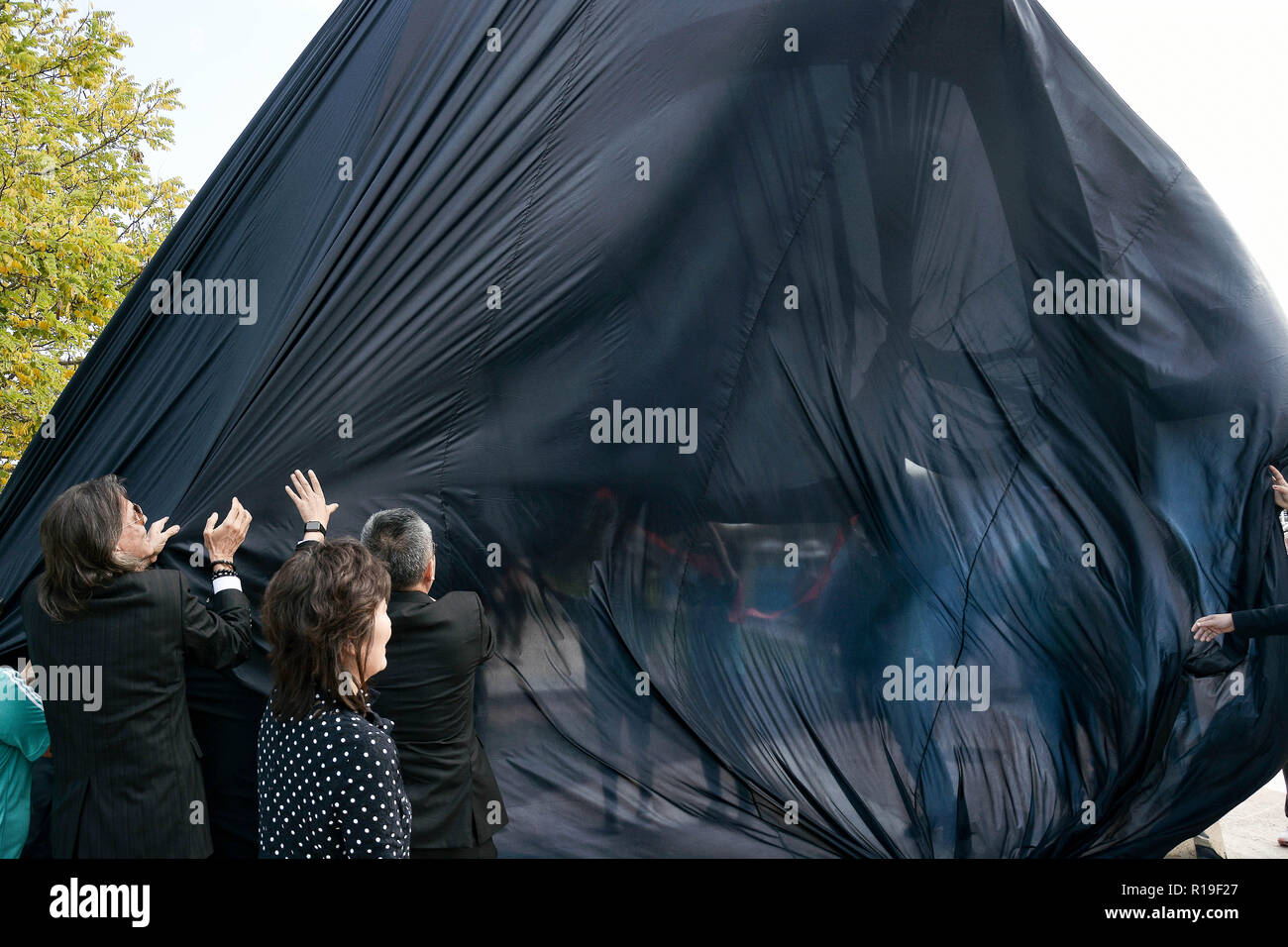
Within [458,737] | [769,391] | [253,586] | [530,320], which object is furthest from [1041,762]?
[253,586]

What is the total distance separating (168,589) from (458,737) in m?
0.98

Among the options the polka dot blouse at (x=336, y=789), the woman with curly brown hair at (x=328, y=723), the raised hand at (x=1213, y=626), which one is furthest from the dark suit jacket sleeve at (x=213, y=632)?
the raised hand at (x=1213, y=626)

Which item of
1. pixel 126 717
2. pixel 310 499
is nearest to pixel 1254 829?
pixel 310 499

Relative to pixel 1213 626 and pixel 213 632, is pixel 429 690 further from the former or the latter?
pixel 1213 626

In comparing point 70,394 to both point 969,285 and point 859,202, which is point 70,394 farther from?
point 969,285

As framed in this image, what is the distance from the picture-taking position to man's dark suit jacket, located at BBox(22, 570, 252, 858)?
9.00 ft

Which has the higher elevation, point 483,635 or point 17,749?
point 483,635

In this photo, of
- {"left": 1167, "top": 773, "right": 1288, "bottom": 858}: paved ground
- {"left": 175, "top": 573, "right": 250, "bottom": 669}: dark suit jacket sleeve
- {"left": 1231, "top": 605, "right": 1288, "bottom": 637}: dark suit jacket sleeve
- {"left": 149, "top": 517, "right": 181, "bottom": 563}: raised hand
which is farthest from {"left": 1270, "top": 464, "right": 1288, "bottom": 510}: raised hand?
{"left": 149, "top": 517, "right": 181, "bottom": 563}: raised hand

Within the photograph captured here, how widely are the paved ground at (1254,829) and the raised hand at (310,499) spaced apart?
421 cm

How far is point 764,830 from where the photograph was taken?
12.0 feet

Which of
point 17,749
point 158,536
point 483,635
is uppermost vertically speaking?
point 158,536

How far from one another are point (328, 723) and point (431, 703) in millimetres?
922

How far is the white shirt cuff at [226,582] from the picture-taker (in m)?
3.12

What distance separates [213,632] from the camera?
287 centimetres
